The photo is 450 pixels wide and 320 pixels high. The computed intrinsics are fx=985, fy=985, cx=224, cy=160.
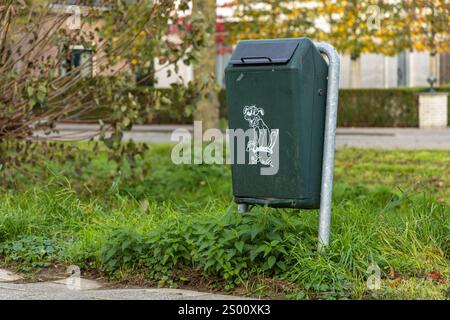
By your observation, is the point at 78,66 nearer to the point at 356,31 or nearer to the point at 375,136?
the point at 375,136

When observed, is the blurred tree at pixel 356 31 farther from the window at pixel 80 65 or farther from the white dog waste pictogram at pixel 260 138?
the white dog waste pictogram at pixel 260 138

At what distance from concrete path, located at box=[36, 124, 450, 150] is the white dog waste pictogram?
468 inches

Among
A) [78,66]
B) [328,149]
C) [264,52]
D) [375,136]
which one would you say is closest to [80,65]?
[78,66]

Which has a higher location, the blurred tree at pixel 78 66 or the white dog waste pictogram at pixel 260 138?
the blurred tree at pixel 78 66

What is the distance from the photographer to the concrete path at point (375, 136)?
62.2ft

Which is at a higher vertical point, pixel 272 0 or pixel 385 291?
pixel 272 0

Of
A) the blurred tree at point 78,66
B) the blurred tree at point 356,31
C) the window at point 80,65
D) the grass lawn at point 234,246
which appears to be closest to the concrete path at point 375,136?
the blurred tree at point 356,31

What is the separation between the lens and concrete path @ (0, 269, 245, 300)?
5805mm

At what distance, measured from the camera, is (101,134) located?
390 inches

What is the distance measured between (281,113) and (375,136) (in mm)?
17252

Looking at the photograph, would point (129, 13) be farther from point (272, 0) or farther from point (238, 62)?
point (272, 0)
